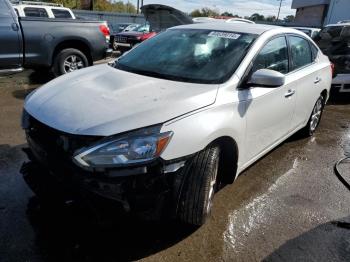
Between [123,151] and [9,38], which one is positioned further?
[9,38]

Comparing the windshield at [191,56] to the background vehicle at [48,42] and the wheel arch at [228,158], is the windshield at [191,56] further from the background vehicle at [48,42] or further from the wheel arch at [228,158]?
the background vehicle at [48,42]

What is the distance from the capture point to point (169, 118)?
2391 millimetres

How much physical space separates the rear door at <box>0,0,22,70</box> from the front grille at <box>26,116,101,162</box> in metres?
4.86

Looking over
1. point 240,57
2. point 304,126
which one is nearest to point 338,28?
point 304,126

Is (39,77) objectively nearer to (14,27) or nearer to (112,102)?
(14,27)

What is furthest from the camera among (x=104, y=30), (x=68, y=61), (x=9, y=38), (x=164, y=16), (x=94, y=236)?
(x=164, y=16)

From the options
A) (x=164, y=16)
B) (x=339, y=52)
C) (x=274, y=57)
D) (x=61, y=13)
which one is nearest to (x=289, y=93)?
(x=274, y=57)

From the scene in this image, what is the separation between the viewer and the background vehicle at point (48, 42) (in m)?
6.83

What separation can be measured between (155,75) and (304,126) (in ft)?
8.73

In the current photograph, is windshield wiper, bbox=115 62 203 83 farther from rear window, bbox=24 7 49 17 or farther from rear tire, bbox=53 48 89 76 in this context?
rear window, bbox=24 7 49 17

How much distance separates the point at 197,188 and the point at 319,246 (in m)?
1.14

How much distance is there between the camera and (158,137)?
7.51 feet

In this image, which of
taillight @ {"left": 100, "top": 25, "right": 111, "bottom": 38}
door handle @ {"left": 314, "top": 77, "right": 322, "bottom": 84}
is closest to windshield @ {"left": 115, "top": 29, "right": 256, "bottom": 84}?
door handle @ {"left": 314, "top": 77, "right": 322, "bottom": 84}

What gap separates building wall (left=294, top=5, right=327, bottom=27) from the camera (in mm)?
37737
